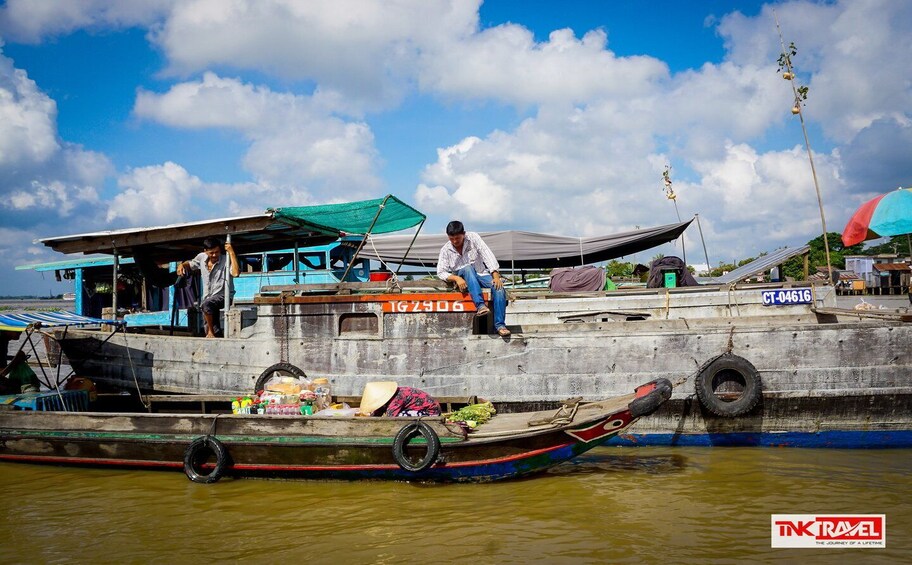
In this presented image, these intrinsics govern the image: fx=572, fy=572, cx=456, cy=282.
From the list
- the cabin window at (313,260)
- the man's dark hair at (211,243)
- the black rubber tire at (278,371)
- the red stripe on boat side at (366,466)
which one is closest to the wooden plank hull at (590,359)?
the black rubber tire at (278,371)

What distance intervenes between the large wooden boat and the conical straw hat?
134 centimetres

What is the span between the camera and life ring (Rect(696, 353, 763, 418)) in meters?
7.53

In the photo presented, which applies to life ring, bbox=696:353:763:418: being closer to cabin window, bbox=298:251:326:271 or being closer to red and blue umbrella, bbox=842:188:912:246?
red and blue umbrella, bbox=842:188:912:246

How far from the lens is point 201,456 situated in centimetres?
700

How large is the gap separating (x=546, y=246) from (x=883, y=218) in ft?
25.6

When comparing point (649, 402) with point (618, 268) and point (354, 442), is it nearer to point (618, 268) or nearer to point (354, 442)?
point (354, 442)

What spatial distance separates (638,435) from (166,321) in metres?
11.7

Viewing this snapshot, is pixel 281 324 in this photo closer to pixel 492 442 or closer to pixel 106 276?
pixel 492 442

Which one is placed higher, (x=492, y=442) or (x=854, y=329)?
(x=854, y=329)

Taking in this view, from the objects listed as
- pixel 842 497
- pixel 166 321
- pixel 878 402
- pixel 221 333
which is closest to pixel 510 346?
pixel 842 497

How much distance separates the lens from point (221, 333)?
10.7 metres

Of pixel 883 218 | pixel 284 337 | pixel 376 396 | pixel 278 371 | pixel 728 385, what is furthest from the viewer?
pixel 883 218

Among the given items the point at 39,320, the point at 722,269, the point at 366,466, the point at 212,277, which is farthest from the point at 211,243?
the point at 722,269

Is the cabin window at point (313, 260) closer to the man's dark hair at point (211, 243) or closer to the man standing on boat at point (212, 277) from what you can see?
the man standing on boat at point (212, 277)
